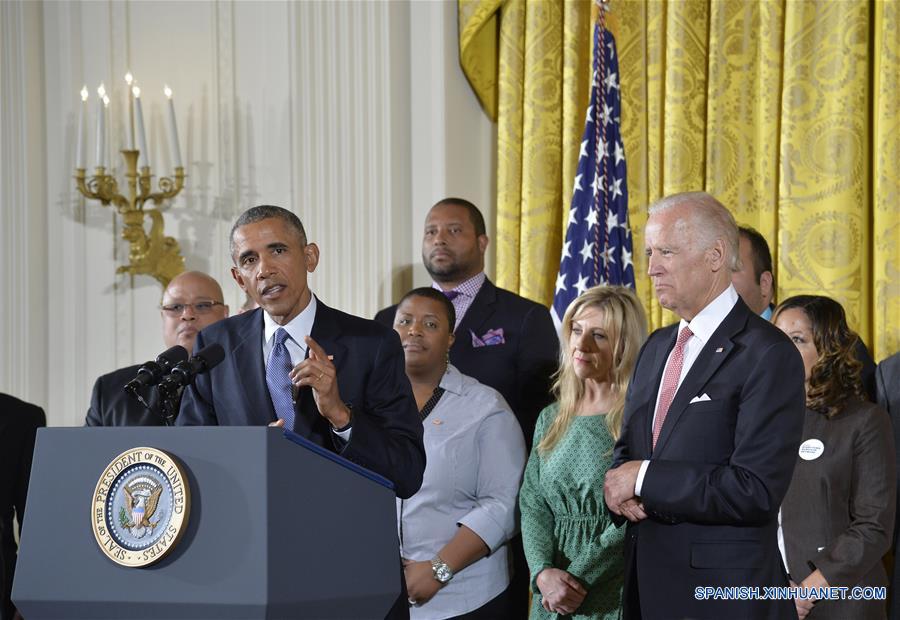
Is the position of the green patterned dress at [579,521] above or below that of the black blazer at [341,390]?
below

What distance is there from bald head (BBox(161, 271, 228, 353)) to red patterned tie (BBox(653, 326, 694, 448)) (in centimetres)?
189

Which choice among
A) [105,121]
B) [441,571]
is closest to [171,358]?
[441,571]

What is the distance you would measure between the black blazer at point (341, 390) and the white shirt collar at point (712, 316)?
0.75 m

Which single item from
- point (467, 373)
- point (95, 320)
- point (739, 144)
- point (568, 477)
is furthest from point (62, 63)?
point (568, 477)

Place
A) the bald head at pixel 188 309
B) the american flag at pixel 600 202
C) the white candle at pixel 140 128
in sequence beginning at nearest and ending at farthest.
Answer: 1. the bald head at pixel 188 309
2. the american flag at pixel 600 202
3. the white candle at pixel 140 128

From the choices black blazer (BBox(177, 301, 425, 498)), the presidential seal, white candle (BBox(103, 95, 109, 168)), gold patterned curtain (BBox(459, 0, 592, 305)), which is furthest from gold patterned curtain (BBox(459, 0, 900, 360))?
the presidential seal

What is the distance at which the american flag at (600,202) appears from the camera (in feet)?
15.4

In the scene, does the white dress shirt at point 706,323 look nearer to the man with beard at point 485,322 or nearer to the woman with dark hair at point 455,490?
the woman with dark hair at point 455,490

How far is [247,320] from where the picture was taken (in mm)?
2691

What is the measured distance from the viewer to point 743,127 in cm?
484

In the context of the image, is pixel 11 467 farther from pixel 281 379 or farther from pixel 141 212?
pixel 141 212

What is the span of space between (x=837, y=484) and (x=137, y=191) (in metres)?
3.69

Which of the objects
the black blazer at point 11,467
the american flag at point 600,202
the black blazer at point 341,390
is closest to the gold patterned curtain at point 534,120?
the american flag at point 600,202

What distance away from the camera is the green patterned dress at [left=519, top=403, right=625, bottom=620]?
3.44 meters
